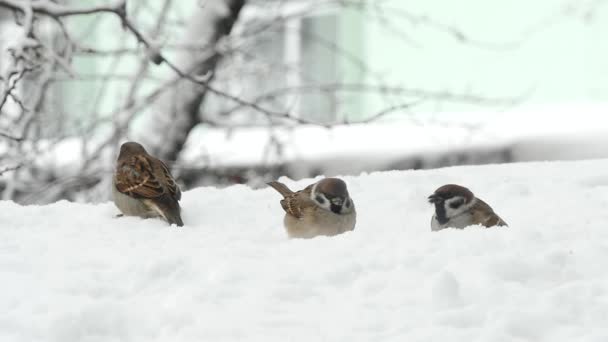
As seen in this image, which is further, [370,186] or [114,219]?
[370,186]

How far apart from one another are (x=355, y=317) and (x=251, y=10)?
40.8ft

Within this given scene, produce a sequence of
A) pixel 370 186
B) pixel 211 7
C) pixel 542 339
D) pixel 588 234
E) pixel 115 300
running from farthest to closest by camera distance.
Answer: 1. pixel 211 7
2. pixel 370 186
3. pixel 588 234
4. pixel 115 300
5. pixel 542 339

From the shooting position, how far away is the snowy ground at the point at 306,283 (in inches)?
136

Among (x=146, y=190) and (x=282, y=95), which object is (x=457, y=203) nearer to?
(x=146, y=190)

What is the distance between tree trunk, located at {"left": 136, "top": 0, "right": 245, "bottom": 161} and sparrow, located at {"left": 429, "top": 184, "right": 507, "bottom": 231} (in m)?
4.35

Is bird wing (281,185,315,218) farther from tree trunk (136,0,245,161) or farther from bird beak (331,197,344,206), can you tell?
tree trunk (136,0,245,161)

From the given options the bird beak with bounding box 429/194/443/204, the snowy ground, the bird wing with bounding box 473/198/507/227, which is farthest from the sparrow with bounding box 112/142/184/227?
the bird wing with bounding box 473/198/507/227

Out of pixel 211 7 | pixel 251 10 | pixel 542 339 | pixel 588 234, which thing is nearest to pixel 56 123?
pixel 211 7

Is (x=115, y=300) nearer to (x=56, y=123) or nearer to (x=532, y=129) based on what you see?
(x=56, y=123)

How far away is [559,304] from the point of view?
3.55 meters

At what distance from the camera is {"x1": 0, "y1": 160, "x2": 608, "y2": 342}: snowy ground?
3.45 metres

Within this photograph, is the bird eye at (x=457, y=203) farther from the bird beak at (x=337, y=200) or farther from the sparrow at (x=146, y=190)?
the sparrow at (x=146, y=190)

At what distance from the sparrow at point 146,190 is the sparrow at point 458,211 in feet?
4.46

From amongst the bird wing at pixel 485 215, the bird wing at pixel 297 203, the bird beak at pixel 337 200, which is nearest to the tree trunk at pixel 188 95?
the bird wing at pixel 297 203
